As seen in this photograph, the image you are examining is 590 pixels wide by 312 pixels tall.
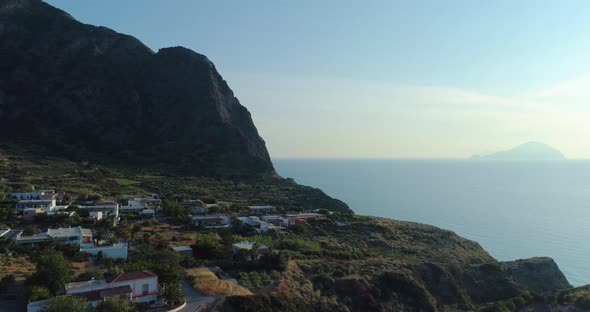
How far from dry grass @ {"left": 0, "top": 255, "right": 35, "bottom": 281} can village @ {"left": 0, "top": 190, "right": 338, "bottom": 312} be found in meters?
1.14

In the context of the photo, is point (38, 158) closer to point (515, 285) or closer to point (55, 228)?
point (55, 228)

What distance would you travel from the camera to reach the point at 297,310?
29.2 m

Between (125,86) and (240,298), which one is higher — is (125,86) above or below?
above

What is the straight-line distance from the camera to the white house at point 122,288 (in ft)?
81.2

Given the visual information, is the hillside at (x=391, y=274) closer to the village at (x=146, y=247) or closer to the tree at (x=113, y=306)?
the village at (x=146, y=247)

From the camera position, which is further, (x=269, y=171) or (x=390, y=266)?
(x=269, y=171)

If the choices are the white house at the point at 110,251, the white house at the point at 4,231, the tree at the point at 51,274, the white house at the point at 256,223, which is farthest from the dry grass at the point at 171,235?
the tree at the point at 51,274

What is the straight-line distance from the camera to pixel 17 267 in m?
30.6

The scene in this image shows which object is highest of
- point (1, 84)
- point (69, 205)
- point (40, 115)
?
point (1, 84)

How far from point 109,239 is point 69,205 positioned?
634 inches

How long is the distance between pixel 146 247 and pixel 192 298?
12.1 meters

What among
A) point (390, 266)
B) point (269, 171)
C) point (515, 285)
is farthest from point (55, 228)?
point (269, 171)

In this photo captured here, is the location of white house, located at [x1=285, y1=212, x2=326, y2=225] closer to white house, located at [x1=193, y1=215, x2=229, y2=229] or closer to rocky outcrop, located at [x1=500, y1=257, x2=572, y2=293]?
white house, located at [x1=193, y1=215, x2=229, y2=229]

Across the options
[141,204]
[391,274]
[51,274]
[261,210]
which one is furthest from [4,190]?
[391,274]
